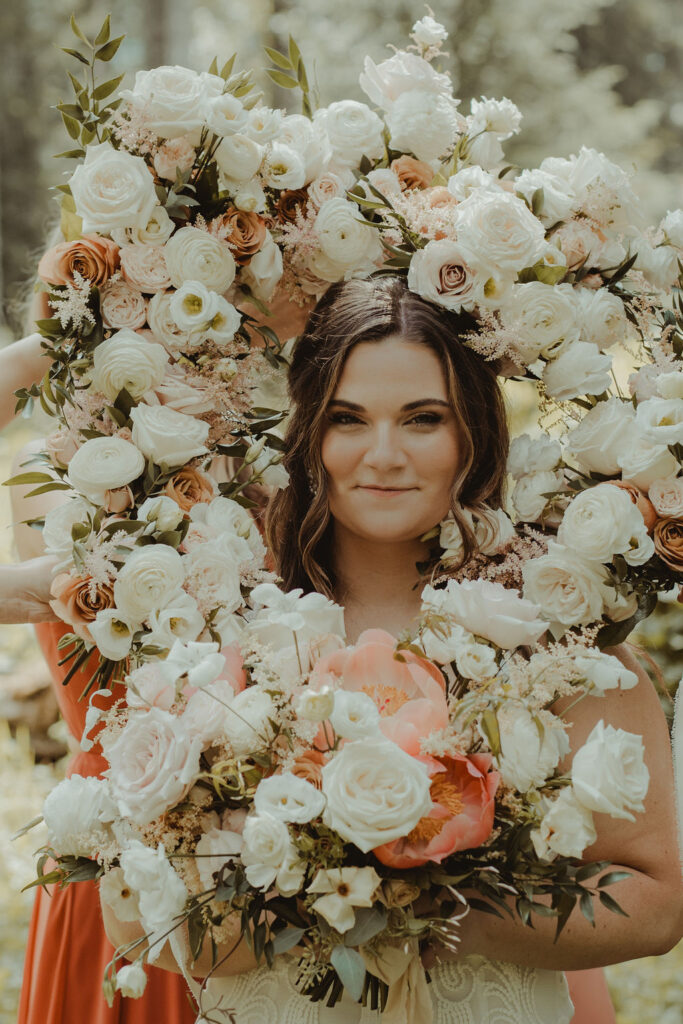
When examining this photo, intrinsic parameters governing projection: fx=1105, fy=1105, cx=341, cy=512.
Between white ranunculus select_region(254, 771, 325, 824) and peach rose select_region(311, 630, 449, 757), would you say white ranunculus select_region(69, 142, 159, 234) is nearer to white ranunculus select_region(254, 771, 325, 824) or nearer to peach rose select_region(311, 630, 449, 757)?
Result: peach rose select_region(311, 630, 449, 757)

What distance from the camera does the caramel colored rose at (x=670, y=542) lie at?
7.75ft

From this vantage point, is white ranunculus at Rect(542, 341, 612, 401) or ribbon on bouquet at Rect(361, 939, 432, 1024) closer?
ribbon on bouquet at Rect(361, 939, 432, 1024)

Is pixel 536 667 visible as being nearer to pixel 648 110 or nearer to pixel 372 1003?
pixel 372 1003

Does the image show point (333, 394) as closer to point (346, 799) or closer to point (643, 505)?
point (643, 505)

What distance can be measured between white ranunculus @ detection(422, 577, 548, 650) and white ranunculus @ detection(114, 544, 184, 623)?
0.58 metres

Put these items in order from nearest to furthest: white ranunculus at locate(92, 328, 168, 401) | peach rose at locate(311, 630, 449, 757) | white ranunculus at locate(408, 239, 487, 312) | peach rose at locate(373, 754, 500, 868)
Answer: peach rose at locate(373, 754, 500, 868) → peach rose at locate(311, 630, 449, 757) → white ranunculus at locate(92, 328, 168, 401) → white ranunculus at locate(408, 239, 487, 312)

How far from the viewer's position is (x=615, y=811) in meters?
1.87

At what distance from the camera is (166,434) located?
239cm

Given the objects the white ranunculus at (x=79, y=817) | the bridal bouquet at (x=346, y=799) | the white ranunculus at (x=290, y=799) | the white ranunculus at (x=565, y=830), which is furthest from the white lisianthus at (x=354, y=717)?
the white ranunculus at (x=79, y=817)

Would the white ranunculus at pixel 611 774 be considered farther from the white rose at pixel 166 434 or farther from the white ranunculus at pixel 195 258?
the white ranunculus at pixel 195 258

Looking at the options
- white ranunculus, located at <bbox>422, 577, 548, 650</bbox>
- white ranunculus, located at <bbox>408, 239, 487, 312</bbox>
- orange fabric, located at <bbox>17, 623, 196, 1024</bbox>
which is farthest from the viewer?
orange fabric, located at <bbox>17, 623, 196, 1024</bbox>

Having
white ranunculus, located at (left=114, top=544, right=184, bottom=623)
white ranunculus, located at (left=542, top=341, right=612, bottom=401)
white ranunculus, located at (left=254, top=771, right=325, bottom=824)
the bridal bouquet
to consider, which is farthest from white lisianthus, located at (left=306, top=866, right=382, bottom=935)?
white ranunculus, located at (left=542, top=341, right=612, bottom=401)

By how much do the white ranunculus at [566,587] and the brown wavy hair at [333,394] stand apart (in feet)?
0.78

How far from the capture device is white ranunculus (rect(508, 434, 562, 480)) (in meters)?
2.63
